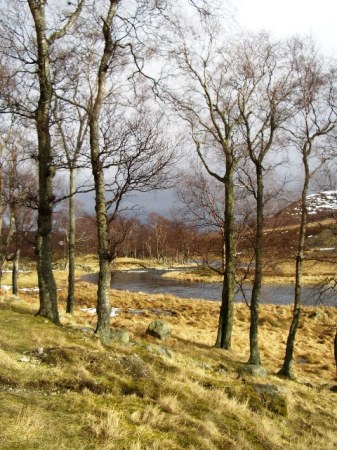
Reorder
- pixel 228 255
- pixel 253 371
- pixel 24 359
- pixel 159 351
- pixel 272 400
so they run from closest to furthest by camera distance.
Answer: pixel 24 359, pixel 272 400, pixel 159 351, pixel 253 371, pixel 228 255

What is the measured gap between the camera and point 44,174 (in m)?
8.91

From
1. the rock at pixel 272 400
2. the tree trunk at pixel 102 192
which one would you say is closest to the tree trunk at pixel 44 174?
the tree trunk at pixel 102 192

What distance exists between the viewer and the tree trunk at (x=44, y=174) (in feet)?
28.0

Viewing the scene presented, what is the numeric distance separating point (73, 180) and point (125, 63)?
695 cm

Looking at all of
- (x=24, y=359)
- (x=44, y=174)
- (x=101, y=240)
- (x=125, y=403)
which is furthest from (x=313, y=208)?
(x=24, y=359)

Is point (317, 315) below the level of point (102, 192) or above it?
below

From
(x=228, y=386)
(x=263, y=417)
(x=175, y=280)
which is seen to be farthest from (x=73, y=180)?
(x=175, y=280)

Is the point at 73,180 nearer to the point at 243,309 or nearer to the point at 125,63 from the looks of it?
the point at 125,63

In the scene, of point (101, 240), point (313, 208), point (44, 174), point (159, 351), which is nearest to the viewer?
point (159, 351)

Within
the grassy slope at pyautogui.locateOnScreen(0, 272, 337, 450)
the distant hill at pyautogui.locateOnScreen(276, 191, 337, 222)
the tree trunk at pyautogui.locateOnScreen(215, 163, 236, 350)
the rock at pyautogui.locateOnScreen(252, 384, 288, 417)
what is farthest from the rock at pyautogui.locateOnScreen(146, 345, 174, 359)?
the distant hill at pyautogui.locateOnScreen(276, 191, 337, 222)

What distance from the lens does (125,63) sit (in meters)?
9.53

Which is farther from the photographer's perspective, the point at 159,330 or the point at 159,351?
the point at 159,330

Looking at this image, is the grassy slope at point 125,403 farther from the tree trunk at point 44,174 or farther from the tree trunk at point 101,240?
the tree trunk at point 44,174

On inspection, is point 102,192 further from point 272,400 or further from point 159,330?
point 159,330
